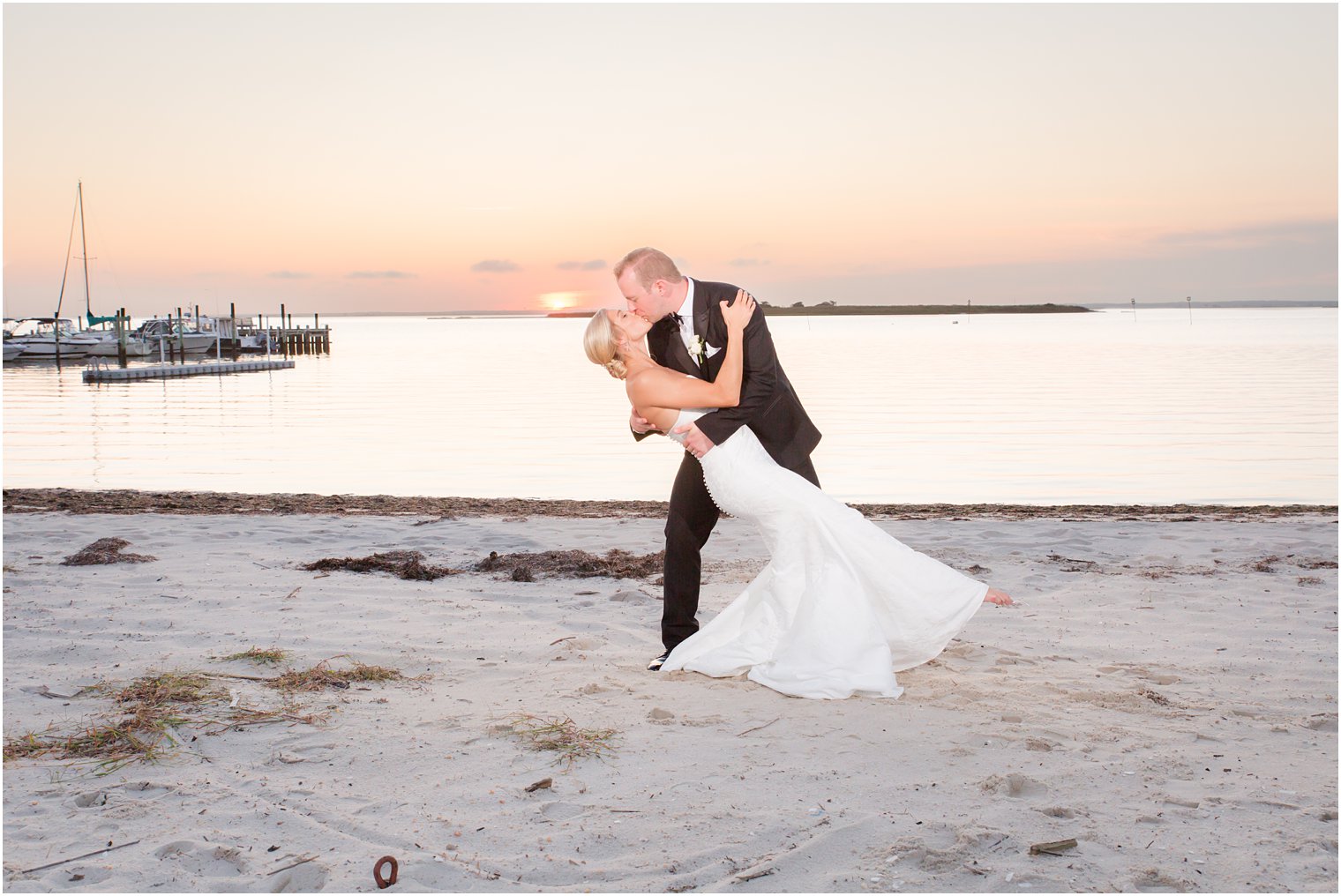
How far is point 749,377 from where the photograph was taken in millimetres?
5199

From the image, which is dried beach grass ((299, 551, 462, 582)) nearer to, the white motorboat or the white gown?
the white gown

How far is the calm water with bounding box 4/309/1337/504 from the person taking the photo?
15.5m

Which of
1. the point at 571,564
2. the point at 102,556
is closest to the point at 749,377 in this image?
the point at 571,564

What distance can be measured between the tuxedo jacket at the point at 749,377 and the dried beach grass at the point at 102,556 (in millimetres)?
4813

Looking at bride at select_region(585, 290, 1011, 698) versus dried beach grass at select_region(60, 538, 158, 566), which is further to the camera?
dried beach grass at select_region(60, 538, 158, 566)

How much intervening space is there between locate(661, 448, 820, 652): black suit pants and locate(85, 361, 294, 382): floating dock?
4270 centimetres

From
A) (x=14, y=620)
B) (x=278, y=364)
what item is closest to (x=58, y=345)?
(x=278, y=364)

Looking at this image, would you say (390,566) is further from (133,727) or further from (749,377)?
(749,377)

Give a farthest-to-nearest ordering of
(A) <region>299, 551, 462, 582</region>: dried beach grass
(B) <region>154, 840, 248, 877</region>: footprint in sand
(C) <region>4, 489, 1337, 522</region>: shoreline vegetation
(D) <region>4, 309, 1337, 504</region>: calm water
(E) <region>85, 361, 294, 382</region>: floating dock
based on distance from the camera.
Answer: (E) <region>85, 361, 294, 382</region>: floating dock
(D) <region>4, 309, 1337, 504</region>: calm water
(C) <region>4, 489, 1337, 522</region>: shoreline vegetation
(A) <region>299, 551, 462, 582</region>: dried beach grass
(B) <region>154, 840, 248, 877</region>: footprint in sand

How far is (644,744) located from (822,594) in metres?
1.18

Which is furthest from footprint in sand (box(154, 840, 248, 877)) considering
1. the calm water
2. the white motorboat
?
the white motorboat

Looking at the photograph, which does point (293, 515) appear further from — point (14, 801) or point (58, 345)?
point (58, 345)

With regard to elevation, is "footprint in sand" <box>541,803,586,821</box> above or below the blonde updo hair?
below

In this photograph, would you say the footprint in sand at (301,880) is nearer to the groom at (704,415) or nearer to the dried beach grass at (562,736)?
the dried beach grass at (562,736)
